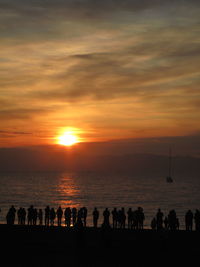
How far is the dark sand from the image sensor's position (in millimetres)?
16938

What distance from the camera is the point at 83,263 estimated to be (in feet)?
54.1


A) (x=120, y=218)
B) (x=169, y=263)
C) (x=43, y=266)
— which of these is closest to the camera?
(x=43, y=266)

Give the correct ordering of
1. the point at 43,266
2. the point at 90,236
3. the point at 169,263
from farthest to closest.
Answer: the point at 90,236 → the point at 169,263 → the point at 43,266

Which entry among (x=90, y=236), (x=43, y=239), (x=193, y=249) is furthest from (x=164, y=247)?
(x=43, y=239)

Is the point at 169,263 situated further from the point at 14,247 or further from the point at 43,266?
the point at 14,247

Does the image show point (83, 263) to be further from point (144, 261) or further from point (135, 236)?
point (135, 236)

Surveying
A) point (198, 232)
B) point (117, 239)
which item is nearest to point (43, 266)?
point (117, 239)

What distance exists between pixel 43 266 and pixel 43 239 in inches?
273

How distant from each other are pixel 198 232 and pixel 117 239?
580 centimetres

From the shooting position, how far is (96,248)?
20125mm

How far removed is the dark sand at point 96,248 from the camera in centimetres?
1694

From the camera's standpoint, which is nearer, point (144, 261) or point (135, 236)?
point (144, 261)

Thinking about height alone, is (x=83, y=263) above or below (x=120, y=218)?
below

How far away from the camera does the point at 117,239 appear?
2284 centimetres
